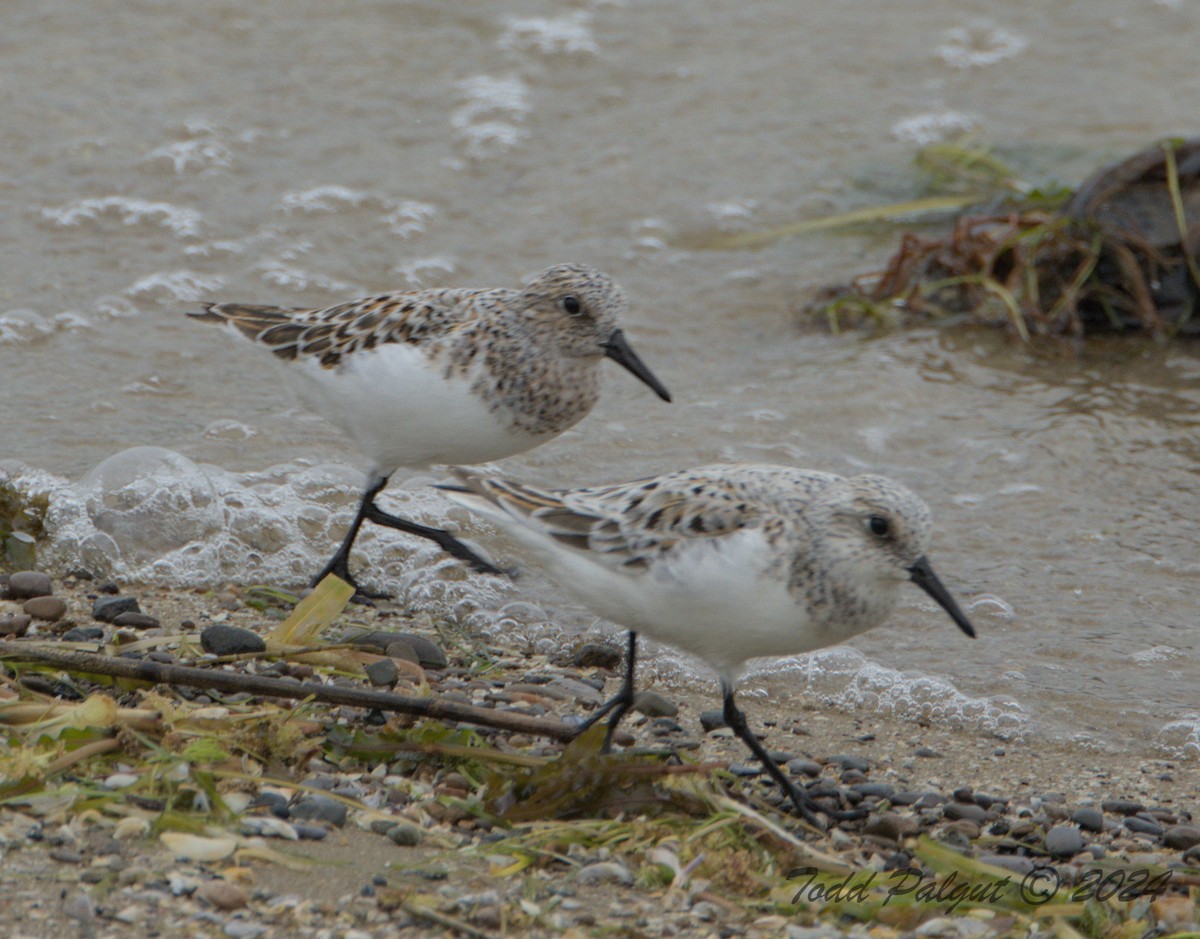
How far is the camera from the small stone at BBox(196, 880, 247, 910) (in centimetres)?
284

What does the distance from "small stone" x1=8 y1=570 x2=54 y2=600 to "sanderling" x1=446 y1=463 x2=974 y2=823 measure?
167 centimetres

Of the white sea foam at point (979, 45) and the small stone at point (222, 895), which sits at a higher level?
Result: the white sea foam at point (979, 45)

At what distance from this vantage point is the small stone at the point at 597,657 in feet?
15.5

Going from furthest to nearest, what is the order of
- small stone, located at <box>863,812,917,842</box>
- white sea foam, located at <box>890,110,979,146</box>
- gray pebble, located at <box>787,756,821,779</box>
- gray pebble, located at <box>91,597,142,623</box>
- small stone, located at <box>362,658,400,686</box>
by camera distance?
white sea foam, located at <box>890,110,979,146</box>, gray pebble, located at <box>91,597,142,623</box>, small stone, located at <box>362,658,400,686</box>, gray pebble, located at <box>787,756,821,779</box>, small stone, located at <box>863,812,917,842</box>

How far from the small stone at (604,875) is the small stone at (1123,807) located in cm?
146

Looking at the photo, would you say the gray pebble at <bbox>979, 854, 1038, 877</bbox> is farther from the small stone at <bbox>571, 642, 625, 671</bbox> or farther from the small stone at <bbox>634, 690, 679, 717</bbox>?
the small stone at <bbox>571, 642, 625, 671</bbox>

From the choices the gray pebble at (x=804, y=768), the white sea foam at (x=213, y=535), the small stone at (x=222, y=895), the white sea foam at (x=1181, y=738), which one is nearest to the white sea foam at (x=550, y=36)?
the white sea foam at (x=213, y=535)

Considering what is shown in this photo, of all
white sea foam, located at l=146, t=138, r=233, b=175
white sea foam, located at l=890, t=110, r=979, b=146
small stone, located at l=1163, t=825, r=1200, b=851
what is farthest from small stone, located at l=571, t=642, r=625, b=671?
white sea foam, located at l=890, t=110, r=979, b=146

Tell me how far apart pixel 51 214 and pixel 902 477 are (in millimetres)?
4885

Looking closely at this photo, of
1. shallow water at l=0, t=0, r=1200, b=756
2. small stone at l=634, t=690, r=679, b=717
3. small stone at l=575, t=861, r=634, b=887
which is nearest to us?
small stone at l=575, t=861, r=634, b=887

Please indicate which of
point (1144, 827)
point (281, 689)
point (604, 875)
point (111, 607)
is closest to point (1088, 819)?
point (1144, 827)

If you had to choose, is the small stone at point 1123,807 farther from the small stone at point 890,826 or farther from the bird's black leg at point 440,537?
the bird's black leg at point 440,537

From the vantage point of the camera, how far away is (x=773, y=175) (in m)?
9.58

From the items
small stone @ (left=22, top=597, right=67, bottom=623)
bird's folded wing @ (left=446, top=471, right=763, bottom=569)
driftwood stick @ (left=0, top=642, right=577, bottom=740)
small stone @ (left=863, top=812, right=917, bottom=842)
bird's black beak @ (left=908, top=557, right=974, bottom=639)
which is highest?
bird's folded wing @ (left=446, top=471, right=763, bottom=569)
